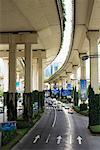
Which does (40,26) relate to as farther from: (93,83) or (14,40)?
(93,83)

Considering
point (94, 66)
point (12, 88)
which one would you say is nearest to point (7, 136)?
point (94, 66)

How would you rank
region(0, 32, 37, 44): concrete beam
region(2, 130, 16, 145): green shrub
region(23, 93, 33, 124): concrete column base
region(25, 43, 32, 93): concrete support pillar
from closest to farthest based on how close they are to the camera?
1. region(2, 130, 16, 145): green shrub
2. region(0, 32, 37, 44): concrete beam
3. region(23, 93, 33, 124): concrete column base
4. region(25, 43, 32, 93): concrete support pillar

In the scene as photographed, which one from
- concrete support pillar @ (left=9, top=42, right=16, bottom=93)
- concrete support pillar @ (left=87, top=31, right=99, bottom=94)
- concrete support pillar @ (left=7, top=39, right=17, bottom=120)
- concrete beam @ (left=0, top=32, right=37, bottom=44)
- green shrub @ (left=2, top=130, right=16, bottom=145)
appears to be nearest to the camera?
green shrub @ (left=2, top=130, right=16, bottom=145)

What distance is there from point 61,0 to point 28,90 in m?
22.5

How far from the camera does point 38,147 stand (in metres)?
34.6

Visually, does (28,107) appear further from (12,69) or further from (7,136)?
(7,136)

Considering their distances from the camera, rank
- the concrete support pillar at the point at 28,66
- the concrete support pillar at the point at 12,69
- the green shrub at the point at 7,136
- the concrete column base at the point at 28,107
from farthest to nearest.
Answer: the concrete support pillar at the point at 28,66
the concrete support pillar at the point at 12,69
the concrete column base at the point at 28,107
the green shrub at the point at 7,136

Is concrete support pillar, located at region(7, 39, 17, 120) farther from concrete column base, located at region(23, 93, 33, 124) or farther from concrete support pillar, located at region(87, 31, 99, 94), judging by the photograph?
concrete support pillar, located at region(87, 31, 99, 94)

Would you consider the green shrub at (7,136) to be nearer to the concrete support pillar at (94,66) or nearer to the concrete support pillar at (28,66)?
the concrete support pillar at (94,66)

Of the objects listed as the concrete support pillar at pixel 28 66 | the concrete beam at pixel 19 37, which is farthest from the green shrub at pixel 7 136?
the concrete beam at pixel 19 37

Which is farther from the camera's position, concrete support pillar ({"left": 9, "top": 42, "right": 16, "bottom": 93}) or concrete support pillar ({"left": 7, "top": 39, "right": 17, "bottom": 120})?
concrete support pillar ({"left": 9, "top": 42, "right": 16, "bottom": 93})

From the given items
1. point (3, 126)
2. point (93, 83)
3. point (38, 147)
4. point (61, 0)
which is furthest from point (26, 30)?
point (3, 126)

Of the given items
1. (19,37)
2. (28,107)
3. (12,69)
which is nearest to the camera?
(19,37)

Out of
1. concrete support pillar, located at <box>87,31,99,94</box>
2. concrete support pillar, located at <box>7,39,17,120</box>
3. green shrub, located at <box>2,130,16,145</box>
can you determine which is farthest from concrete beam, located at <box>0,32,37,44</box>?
green shrub, located at <box>2,130,16,145</box>
